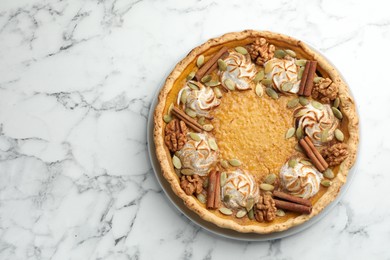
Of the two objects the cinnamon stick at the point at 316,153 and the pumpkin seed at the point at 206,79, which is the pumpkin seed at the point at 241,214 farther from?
the pumpkin seed at the point at 206,79

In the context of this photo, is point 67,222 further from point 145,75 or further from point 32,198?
point 145,75

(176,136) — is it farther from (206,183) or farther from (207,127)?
(206,183)

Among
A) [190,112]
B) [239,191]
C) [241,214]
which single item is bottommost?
[241,214]

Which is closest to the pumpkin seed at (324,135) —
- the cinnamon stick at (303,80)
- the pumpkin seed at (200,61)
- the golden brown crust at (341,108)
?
the golden brown crust at (341,108)

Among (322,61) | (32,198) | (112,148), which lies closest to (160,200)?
(112,148)

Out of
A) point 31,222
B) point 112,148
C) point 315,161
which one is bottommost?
point 31,222

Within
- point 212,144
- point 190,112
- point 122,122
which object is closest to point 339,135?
point 212,144
